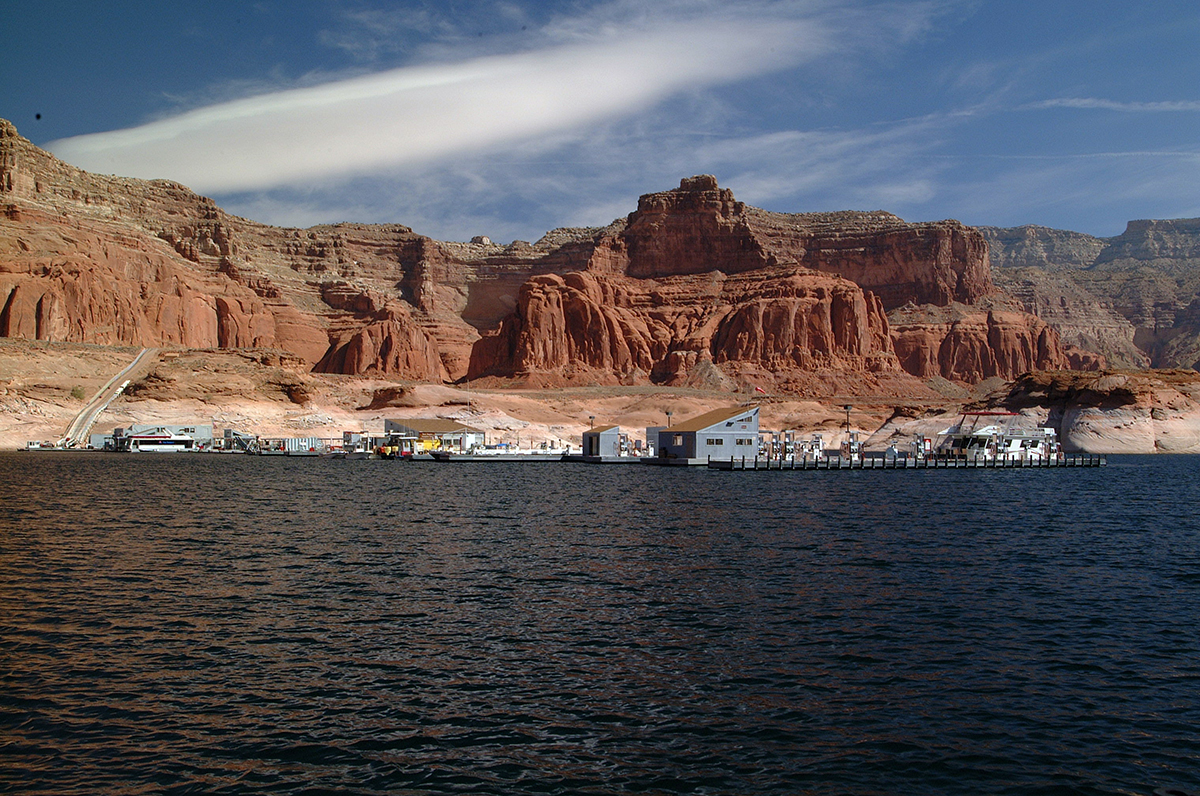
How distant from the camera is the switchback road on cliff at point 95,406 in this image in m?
118

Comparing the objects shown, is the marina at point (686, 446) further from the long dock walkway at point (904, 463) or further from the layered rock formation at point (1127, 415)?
the layered rock formation at point (1127, 415)

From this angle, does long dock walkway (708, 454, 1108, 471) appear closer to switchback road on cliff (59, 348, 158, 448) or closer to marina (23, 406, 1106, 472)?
marina (23, 406, 1106, 472)

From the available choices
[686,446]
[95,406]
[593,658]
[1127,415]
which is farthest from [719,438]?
[95,406]

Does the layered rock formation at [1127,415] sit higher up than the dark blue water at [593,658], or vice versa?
the layered rock formation at [1127,415]

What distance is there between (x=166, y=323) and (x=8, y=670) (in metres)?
185

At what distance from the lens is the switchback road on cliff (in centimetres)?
11844

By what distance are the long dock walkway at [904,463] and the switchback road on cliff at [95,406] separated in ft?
265

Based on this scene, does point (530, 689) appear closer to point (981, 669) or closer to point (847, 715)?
point (847, 715)

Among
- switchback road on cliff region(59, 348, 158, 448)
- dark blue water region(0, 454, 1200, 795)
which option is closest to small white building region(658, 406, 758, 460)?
dark blue water region(0, 454, 1200, 795)

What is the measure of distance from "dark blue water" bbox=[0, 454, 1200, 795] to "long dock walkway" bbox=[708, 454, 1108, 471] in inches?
1835

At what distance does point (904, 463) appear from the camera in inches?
3767

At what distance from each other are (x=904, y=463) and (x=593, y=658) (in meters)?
80.2

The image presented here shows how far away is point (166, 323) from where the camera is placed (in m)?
188

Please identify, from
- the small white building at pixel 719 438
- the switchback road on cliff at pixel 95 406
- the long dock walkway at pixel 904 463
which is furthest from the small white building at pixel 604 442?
the switchback road on cliff at pixel 95 406
